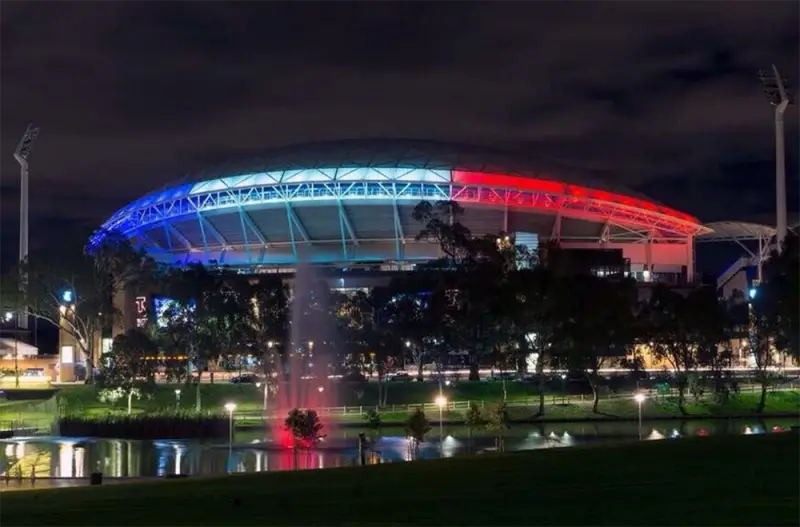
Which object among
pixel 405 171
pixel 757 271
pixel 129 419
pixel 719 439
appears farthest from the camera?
pixel 757 271

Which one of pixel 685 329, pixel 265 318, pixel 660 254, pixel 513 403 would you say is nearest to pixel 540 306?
pixel 513 403

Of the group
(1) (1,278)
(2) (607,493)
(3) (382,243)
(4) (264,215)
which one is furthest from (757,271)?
(2) (607,493)

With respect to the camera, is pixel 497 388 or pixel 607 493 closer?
pixel 607 493

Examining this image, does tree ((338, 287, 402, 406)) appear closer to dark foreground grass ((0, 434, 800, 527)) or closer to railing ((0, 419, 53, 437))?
railing ((0, 419, 53, 437))

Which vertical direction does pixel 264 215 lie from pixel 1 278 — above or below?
above

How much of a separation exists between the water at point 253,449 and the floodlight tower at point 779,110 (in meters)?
54.7

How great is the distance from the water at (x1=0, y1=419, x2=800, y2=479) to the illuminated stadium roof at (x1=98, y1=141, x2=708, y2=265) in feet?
171

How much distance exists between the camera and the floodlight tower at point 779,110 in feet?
341

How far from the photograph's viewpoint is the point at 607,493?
19.8m

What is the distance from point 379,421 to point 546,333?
16439mm

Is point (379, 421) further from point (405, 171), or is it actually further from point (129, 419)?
point (405, 171)

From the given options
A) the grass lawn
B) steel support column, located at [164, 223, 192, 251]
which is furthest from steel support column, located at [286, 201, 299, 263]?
the grass lawn

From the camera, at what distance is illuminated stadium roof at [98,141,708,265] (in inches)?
4232

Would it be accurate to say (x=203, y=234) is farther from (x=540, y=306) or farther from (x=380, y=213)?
(x=540, y=306)
